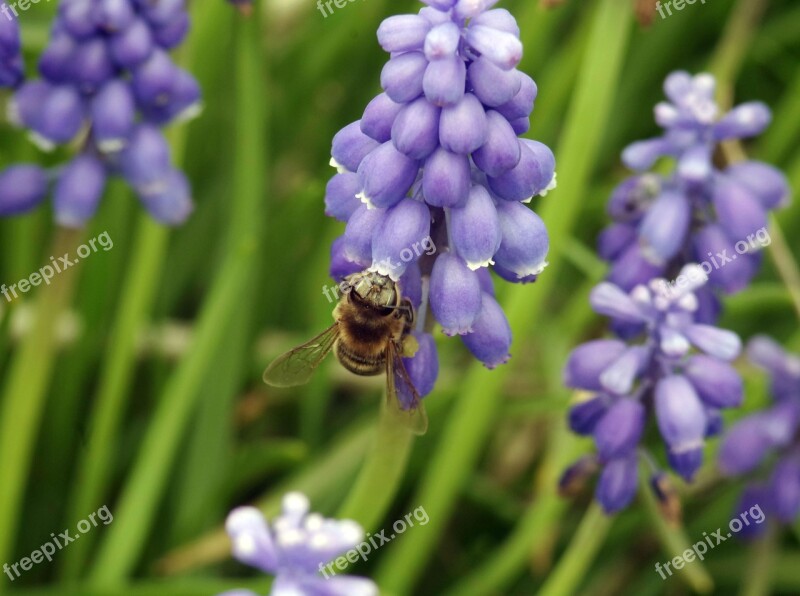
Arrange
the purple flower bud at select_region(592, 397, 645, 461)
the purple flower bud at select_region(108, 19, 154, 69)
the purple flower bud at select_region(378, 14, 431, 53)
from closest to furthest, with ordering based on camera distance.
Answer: the purple flower bud at select_region(378, 14, 431, 53)
the purple flower bud at select_region(592, 397, 645, 461)
the purple flower bud at select_region(108, 19, 154, 69)

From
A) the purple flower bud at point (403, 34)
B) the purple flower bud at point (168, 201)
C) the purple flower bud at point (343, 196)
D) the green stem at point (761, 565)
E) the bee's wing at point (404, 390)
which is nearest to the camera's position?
the purple flower bud at point (403, 34)

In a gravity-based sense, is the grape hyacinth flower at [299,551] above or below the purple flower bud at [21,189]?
below

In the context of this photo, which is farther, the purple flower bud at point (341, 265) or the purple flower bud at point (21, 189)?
the purple flower bud at point (21, 189)

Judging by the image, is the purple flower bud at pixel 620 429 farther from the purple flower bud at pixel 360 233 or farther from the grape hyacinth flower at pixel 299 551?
the grape hyacinth flower at pixel 299 551

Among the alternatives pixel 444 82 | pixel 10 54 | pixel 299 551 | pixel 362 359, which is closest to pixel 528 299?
pixel 362 359

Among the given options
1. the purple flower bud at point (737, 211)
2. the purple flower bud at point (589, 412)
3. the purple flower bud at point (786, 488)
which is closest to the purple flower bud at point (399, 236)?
the purple flower bud at point (589, 412)

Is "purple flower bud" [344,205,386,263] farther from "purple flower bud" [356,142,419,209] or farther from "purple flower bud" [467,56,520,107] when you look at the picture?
"purple flower bud" [467,56,520,107]

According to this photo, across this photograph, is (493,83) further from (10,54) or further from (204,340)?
(204,340)

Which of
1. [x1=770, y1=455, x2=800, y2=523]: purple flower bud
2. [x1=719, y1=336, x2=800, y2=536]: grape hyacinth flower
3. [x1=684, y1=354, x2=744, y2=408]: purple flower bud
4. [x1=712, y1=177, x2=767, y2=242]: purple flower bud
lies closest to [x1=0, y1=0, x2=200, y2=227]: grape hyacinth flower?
[x1=712, y1=177, x2=767, y2=242]: purple flower bud
